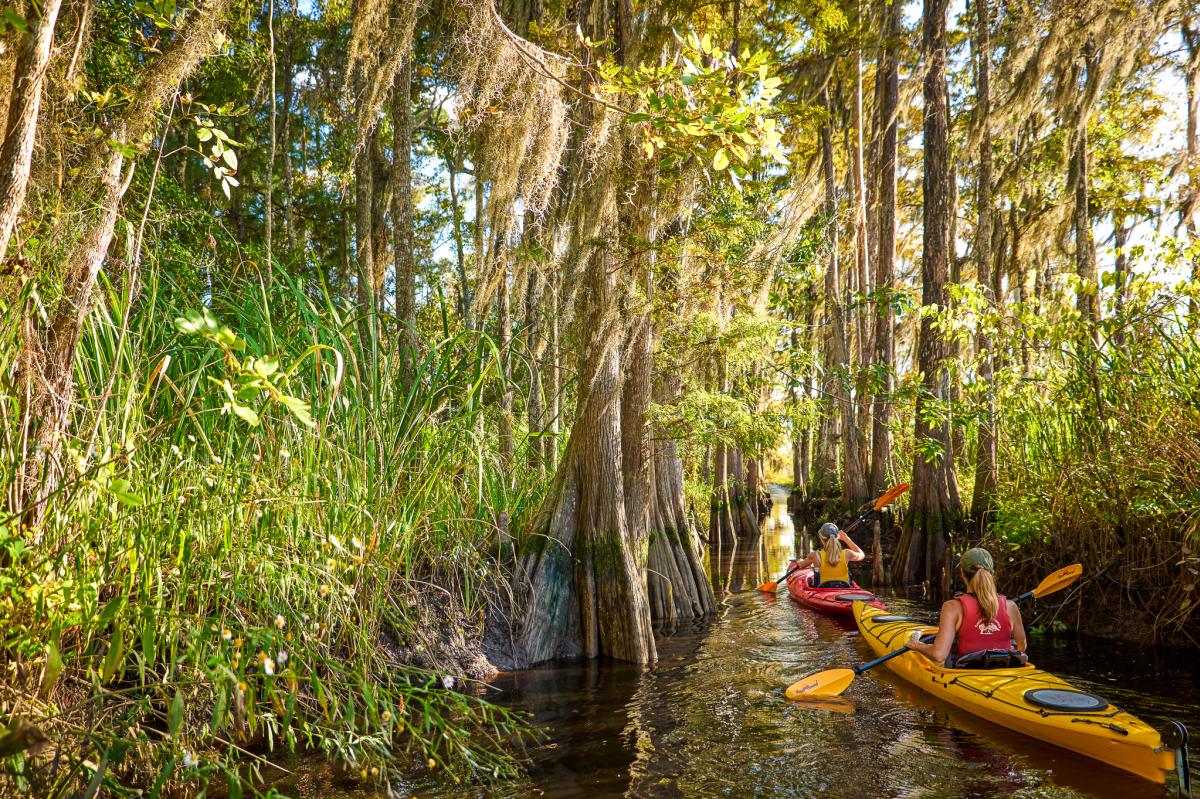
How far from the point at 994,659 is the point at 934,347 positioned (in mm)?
6108

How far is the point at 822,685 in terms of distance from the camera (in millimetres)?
5723

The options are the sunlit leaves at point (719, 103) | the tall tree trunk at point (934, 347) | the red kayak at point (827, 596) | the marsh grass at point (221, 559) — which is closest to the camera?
the marsh grass at point (221, 559)

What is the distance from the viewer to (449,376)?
5.32 meters

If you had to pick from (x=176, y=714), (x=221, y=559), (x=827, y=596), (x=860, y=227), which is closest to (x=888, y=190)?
(x=860, y=227)

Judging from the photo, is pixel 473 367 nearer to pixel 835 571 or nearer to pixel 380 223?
pixel 380 223

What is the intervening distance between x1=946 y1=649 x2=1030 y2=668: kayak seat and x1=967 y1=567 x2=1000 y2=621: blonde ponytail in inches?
11.6

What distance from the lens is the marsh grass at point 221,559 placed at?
8.21 ft

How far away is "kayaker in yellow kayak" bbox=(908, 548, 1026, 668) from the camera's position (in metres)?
5.29

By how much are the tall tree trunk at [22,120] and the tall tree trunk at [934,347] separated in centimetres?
1018

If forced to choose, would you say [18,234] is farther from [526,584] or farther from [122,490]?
[526,584]

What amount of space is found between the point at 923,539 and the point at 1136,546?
432 cm

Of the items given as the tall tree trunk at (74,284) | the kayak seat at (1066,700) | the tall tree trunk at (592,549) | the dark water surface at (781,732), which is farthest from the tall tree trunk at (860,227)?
the tall tree trunk at (74,284)

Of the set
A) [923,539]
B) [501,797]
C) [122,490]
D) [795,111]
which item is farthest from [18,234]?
[923,539]

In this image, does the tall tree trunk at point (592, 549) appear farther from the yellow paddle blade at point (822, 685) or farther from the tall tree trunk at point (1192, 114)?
the tall tree trunk at point (1192, 114)
